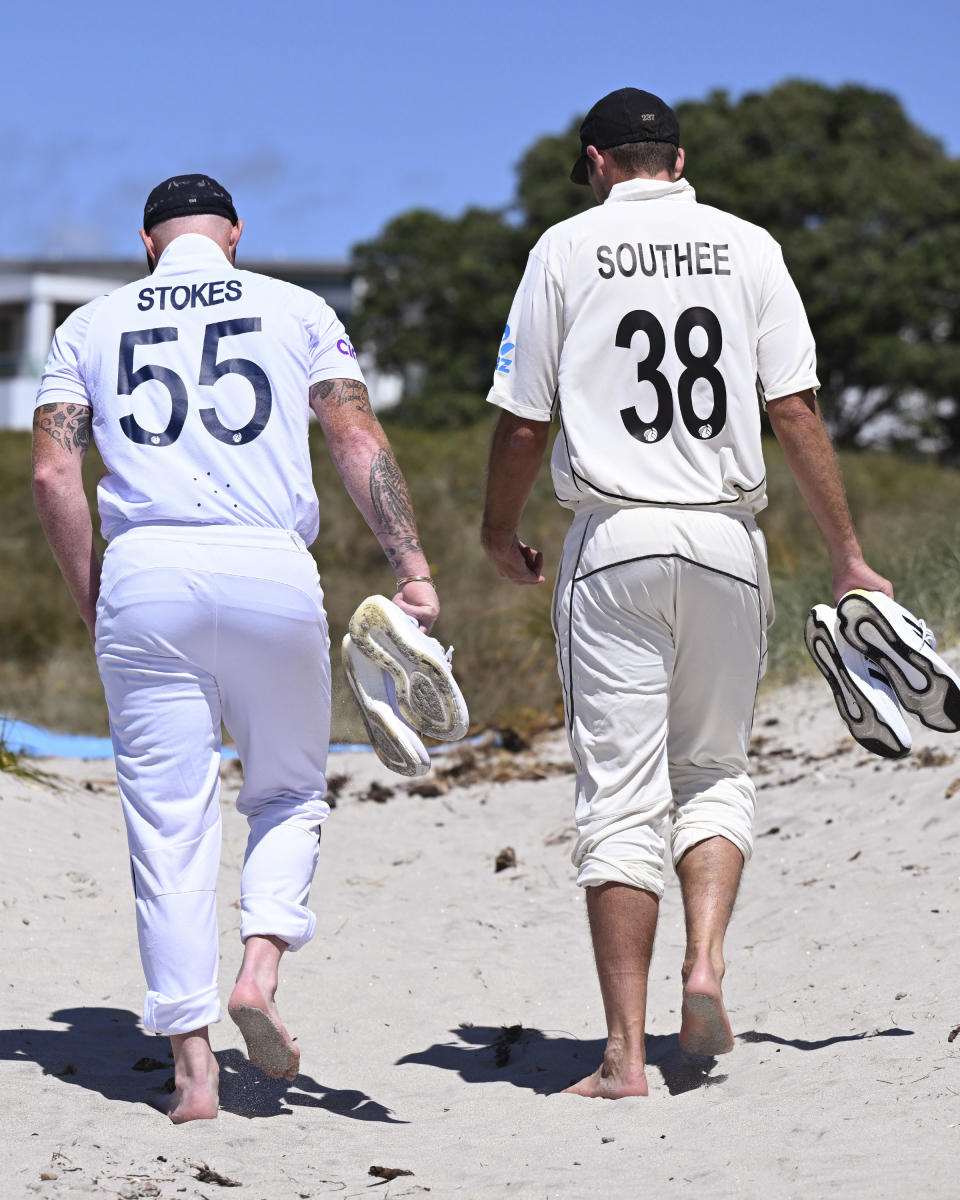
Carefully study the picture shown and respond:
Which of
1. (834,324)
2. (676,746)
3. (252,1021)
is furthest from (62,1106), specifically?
(834,324)

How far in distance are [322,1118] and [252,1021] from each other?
1.49 ft

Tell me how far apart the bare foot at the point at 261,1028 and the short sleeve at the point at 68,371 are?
1.33m

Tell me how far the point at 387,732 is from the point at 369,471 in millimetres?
609

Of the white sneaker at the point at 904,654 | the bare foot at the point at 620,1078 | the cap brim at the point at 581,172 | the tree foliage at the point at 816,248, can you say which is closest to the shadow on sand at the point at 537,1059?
the bare foot at the point at 620,1078

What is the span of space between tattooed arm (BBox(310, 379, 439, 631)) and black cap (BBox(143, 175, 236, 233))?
51cm

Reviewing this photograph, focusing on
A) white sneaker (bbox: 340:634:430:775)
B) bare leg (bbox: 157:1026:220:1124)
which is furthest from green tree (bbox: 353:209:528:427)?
bare leg (bbox: 157:1026:220:1124)

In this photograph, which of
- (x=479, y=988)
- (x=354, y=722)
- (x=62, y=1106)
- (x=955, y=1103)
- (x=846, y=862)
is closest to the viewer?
(x=955, y=1103)

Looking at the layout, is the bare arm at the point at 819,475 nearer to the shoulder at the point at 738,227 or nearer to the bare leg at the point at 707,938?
the shoulder at the point at 738,227

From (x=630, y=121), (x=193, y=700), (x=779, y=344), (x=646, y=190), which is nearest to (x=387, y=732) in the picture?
(x=193, y=700)

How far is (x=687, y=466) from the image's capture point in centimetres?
343

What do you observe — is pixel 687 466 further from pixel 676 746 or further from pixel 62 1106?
pixel 62 1106

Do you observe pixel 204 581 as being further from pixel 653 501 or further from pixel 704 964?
pixel 704 964

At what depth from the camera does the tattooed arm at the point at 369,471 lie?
3447mm

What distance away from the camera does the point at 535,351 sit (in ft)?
11.5
